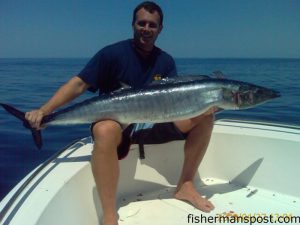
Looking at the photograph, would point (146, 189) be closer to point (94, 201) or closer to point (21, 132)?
point (94, 201)

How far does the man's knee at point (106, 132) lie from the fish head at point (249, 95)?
3.32ft

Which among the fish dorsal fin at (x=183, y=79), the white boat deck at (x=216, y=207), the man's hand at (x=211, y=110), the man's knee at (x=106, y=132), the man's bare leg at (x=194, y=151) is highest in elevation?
the fish dorsal fin at (x=183, y=79)

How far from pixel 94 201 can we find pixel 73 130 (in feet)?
14.0

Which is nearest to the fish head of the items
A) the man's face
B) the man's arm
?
the man's face

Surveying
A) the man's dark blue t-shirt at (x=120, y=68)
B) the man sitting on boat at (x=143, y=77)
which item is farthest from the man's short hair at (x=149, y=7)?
the man's dark blue t-shirt at (x=120, y=68)

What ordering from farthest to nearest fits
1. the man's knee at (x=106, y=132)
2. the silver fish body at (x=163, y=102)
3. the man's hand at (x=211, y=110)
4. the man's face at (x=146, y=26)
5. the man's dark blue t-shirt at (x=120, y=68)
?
the man's face at (x=146, y=26) → the man's dark blue t-shirt at (x=120, y=68) → the man's hand at (x=211, y=110) → the silver fish body at (x=163, y=102) → the man's knee at (x=106, y=132)

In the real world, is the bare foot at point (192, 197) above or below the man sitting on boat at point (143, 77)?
below

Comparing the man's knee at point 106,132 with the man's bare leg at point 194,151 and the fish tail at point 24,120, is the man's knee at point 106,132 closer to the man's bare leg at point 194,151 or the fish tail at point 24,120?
the fish tail at point 24,120

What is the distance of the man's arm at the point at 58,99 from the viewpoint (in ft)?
9.71

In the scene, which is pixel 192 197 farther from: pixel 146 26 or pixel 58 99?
pixel 146 26

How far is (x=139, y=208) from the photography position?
321 centimetres

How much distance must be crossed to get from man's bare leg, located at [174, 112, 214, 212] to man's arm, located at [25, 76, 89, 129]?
95cm

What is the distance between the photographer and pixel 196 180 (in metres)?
3.80

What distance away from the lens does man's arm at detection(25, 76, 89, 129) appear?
296 centimetres
